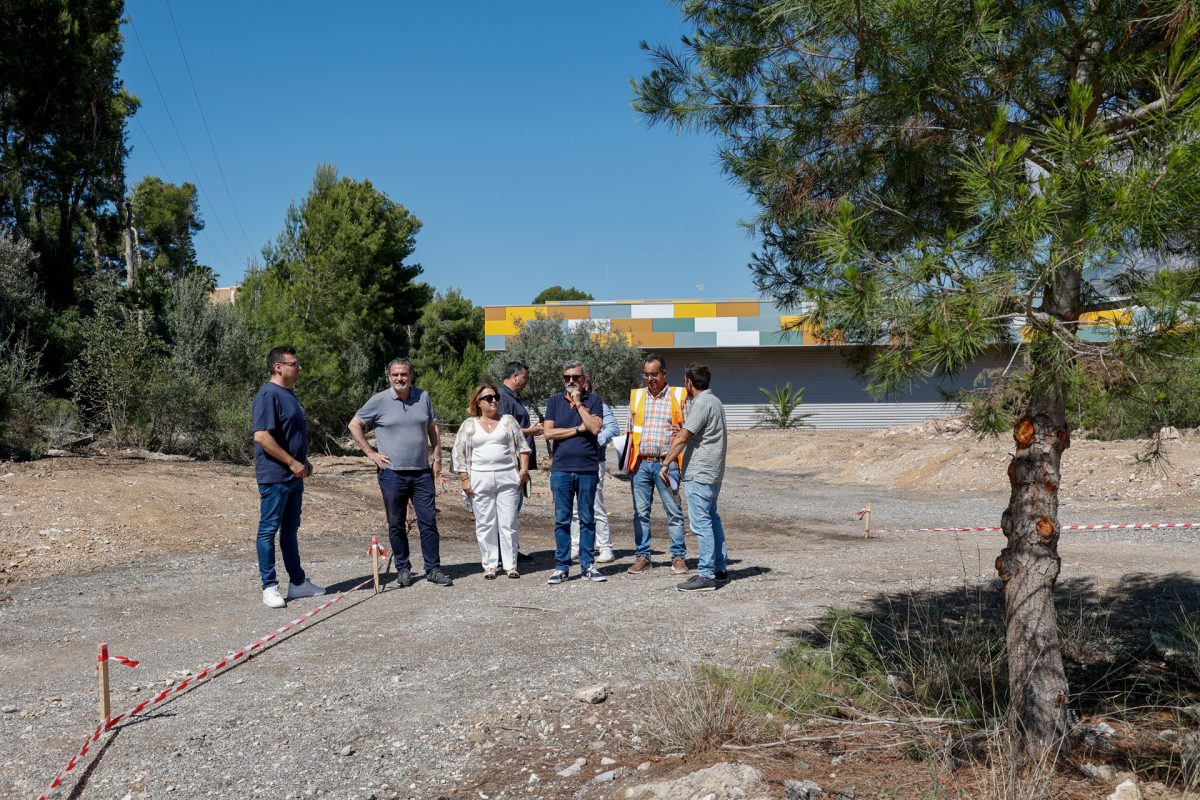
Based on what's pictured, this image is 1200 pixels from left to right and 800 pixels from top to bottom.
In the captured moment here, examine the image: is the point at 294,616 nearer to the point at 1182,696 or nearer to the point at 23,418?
the point at 1182,696

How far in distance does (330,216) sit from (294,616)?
2080 centimetres

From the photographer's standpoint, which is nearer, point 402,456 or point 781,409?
point 402,456

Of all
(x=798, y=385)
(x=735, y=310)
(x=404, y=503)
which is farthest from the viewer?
(x=798, y=385)

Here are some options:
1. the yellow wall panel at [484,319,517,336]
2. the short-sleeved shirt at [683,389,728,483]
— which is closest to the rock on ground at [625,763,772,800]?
the short-sleeved shirt at [683,389,728,483]

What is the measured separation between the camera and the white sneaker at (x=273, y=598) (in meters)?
7.16

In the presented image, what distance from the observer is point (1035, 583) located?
425cm

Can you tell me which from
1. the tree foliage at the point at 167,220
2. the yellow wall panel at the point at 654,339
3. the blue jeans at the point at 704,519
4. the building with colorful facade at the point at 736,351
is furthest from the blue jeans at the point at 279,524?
the tree foliage at the point at 167,220

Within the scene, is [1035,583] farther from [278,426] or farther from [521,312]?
[521,312]

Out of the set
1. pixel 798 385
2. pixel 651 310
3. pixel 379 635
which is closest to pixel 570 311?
pixel 651 310

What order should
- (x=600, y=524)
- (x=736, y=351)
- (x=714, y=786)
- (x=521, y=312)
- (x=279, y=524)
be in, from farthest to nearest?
(x=736, y=351), (x=521, y=312), (x=600, y=524), (x=279, y=524), (x=714, y=786)

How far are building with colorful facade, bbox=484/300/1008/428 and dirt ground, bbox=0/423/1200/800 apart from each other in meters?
22.6

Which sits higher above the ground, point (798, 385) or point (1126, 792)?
point (798, 385)

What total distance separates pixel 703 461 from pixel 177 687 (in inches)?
153

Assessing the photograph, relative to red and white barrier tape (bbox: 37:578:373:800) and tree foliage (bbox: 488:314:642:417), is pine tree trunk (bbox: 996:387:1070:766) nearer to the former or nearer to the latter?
red and white barrier tape (bbox: 37:578:373:800)
